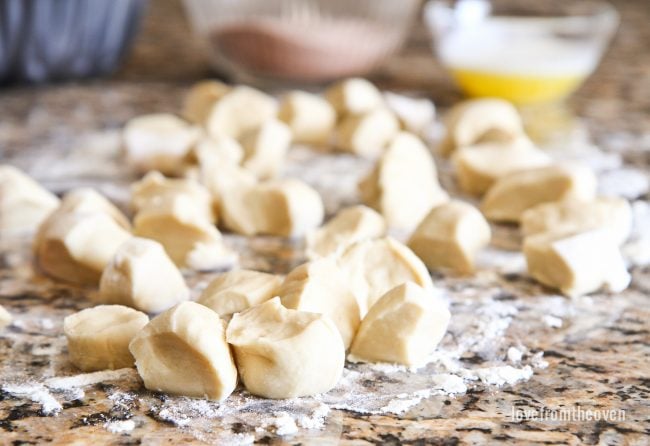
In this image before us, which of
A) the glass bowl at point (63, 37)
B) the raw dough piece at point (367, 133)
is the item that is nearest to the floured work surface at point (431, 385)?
the raw dough piece at point (367, 133)

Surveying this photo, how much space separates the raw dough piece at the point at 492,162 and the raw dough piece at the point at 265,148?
210mm

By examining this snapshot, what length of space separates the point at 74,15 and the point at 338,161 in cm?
48

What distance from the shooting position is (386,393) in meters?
0.63

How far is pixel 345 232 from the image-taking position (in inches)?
34.5

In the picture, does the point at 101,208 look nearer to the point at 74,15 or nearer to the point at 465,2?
the point at 74,15

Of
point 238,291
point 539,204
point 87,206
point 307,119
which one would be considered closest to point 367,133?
point 307,119

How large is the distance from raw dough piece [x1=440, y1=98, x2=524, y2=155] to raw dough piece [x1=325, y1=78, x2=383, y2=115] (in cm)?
13

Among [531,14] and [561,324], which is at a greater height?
[531,14]

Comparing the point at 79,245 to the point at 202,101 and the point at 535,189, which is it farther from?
the point at 202,101

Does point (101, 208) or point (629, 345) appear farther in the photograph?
point (101, 208)

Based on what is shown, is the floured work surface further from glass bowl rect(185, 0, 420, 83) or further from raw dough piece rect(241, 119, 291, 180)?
glass bowl rect(185, 0, 420, 83)

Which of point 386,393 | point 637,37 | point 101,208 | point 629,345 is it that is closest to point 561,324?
point 629,345

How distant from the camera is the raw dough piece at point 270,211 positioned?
0.93 m

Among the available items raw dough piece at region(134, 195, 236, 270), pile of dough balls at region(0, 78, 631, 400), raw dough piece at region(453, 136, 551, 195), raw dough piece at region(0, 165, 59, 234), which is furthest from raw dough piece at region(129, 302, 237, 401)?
raw dough piece at region(453, 136, 551, 195)
